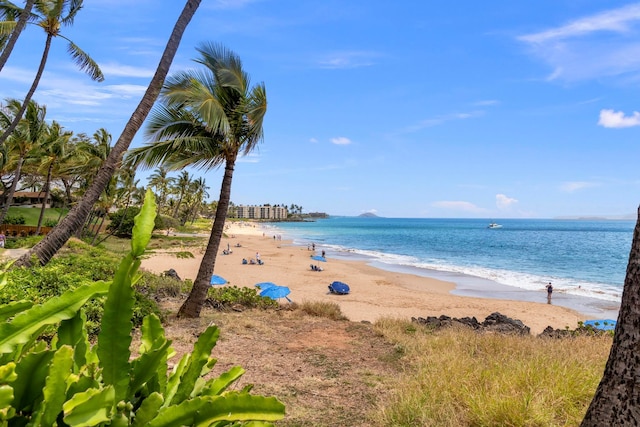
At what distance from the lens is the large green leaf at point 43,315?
4.52 feet

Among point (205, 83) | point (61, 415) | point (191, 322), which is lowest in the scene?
point (191, 322)

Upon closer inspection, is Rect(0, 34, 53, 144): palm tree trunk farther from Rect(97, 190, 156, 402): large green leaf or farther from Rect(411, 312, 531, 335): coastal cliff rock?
Rect(97, 190, 156, 402): large green leaf

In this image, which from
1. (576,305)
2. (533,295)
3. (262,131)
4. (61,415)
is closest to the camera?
(61,415)

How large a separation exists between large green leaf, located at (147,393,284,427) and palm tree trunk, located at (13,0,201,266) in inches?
312

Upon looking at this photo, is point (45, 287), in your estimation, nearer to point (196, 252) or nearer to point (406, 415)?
point (406, 415)

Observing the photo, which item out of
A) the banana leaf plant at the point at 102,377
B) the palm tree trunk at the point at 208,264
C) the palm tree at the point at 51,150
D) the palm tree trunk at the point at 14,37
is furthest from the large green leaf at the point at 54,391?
the palm tree at the point at 51,150

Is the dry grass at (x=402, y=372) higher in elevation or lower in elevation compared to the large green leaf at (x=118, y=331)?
lower

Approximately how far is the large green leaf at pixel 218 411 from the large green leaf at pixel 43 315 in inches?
19.4

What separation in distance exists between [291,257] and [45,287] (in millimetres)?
32935

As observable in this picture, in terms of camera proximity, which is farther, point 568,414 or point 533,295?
point 533,295

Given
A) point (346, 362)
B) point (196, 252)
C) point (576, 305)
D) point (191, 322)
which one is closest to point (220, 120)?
point (191, 322)

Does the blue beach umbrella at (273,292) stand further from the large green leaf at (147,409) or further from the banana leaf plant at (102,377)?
the large green leaf at (147,409)

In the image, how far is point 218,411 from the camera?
143cm

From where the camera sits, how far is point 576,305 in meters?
21.8
